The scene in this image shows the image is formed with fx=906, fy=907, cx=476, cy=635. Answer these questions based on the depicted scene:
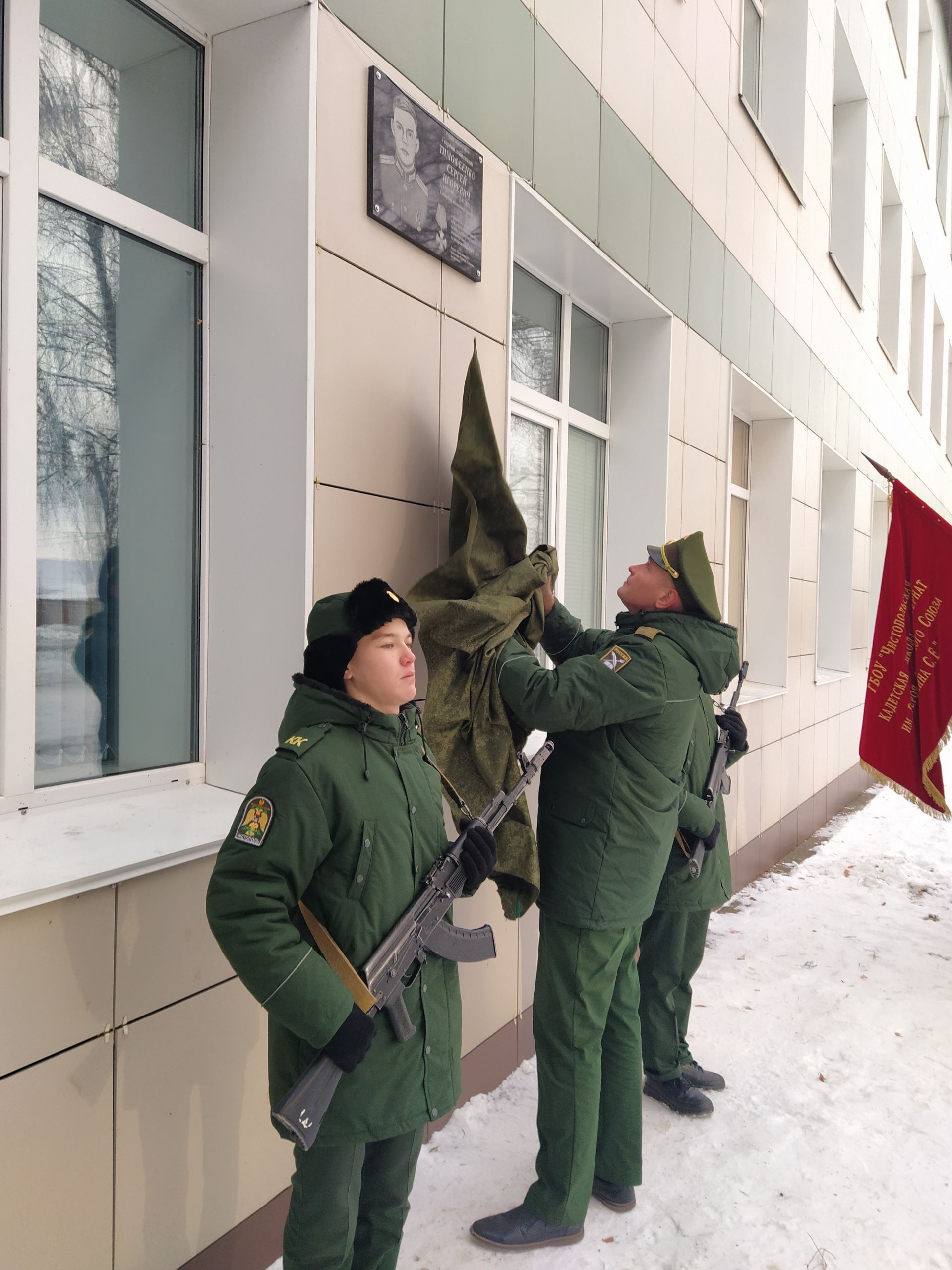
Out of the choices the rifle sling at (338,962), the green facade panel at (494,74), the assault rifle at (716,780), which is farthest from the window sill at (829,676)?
the rifle sling at (338,962)

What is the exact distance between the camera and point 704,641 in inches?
99.0

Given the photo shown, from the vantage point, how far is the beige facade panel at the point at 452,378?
2.90 metres

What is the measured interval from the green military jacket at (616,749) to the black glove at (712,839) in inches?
19.2

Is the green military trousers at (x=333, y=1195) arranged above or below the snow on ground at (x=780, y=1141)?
above

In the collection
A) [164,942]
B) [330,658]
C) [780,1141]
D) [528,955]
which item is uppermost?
[330,658]

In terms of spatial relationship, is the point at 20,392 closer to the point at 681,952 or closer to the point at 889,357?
the point at 681,952

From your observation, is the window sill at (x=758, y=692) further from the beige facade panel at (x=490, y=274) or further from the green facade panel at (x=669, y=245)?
the beige facade panel at (x=490, y=274)

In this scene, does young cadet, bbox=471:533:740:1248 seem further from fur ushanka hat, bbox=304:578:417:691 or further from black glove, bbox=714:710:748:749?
black glove, bbox=714:710:748:749

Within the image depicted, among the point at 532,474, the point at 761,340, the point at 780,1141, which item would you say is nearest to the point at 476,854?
the point at 780,1141

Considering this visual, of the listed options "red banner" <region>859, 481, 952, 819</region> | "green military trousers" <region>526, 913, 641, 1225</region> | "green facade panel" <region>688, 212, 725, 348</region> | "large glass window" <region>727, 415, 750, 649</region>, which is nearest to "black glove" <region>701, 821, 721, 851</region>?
"green military trousers" <region>526, 913, 641, 1225</region>

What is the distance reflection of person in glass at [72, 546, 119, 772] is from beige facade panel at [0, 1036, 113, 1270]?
709 mm

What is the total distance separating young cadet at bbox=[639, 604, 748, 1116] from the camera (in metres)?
3.09

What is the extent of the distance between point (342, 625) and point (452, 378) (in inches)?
60.1

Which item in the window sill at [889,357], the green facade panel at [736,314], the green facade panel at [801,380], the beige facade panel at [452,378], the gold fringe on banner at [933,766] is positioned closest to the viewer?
the beige facade panel at [452,378]
